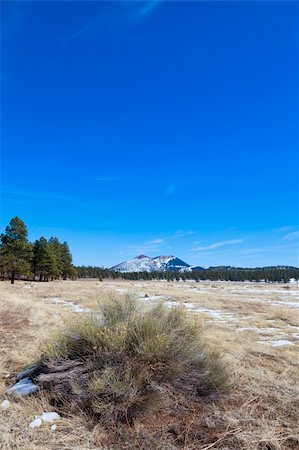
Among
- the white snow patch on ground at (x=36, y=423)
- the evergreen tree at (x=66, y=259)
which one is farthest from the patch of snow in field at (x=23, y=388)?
the evergreen tree at (x=66, y=259)

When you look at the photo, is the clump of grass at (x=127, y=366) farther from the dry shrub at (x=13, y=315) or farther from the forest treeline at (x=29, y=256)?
the forest treeline at (x=29, y=256)

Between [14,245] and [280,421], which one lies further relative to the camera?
[14,245]

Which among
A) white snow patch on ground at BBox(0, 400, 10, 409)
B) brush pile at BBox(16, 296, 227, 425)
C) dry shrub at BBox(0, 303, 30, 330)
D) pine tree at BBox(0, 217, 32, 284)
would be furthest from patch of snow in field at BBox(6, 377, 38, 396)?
pine tree at BBox(0, 217, 32, 284)

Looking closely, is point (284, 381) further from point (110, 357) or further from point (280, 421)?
point (110, 357)

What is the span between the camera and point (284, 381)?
192 inches

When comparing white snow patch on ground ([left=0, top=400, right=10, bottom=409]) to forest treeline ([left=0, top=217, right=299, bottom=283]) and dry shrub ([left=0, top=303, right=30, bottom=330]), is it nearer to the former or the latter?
dry shrub ([left=0, top=303, right=30, bottom=330])

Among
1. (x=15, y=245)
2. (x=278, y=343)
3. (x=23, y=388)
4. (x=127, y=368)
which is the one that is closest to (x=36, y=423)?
(x=23, y=388)

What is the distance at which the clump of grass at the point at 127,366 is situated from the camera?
11.3ft

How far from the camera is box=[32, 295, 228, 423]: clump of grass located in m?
3.46

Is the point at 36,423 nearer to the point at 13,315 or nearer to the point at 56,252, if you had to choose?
the point at 13,315

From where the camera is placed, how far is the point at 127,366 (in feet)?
12.1

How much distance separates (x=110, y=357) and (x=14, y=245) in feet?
109

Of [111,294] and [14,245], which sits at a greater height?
[14,245]

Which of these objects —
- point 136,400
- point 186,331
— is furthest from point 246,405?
point 136,400
